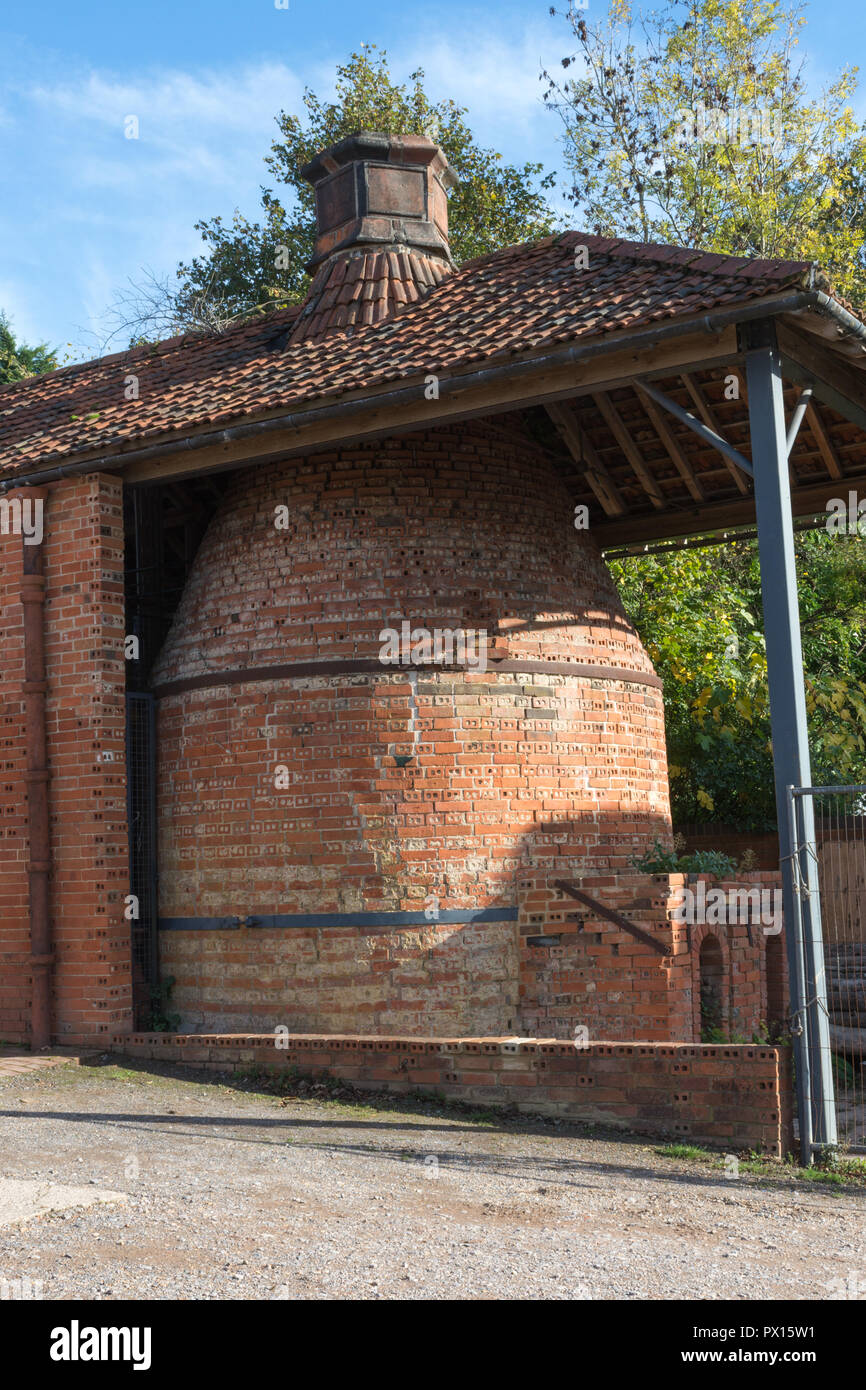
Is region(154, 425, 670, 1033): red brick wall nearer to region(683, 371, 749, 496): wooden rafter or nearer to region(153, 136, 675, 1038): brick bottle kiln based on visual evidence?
region(153, 136, 675, 1038): brick bottle kiln

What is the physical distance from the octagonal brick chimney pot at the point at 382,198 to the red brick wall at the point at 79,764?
11.6 feet

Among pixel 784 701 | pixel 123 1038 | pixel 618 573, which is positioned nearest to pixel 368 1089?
pixel 123 1038

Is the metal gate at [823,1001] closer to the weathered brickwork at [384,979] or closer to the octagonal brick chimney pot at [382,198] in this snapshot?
the weathered brickwork at [384,979]

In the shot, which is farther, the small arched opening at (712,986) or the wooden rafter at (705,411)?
the wooden rafter at (705,411)

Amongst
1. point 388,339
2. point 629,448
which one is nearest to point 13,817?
point 388,339

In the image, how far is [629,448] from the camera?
10.9m

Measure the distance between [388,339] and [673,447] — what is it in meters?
2.74

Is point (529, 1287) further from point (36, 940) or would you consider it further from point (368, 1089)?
point (36, 940)

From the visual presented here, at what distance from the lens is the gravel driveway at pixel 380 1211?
15.5 ft

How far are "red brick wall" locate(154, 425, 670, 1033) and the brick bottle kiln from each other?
17 mm

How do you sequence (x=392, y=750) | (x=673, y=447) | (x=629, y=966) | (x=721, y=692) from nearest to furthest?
(x=629, y=966) → (x=392, y=750) → (x=673, y=447) → (x=721, y=692)

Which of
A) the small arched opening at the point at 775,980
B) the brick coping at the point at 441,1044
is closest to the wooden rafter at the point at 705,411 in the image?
the small arched opening at the point at 775,980

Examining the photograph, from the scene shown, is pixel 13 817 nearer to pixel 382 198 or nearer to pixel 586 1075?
pixel 586 1075

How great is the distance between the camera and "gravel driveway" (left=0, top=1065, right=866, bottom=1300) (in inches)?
186
